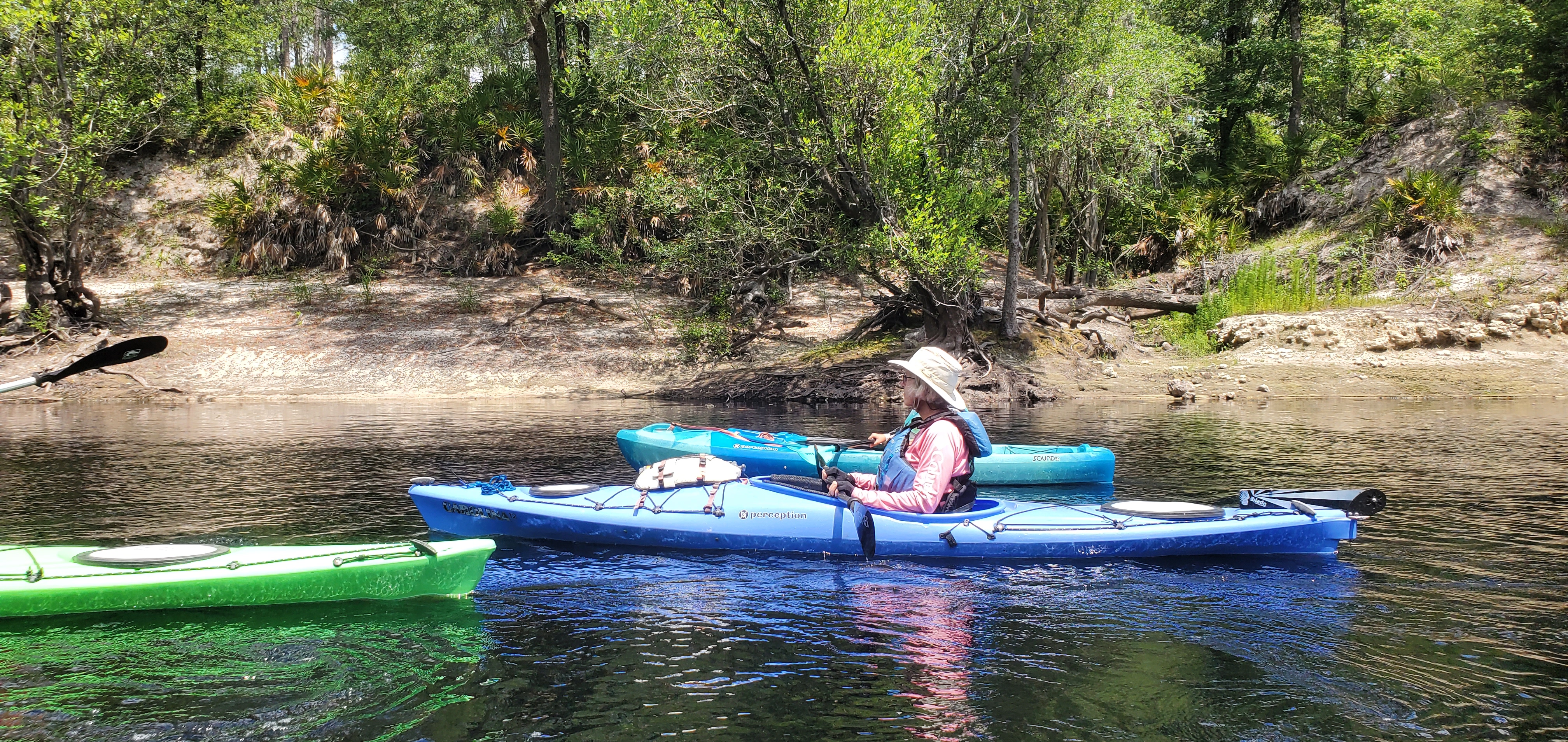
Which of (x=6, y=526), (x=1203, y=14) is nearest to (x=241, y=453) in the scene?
(x=6, y=526)

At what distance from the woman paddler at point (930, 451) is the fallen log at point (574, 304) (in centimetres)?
1364

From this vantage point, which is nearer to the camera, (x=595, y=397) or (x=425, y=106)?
(x=595, y=397)

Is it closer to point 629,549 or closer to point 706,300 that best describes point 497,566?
point 629,549

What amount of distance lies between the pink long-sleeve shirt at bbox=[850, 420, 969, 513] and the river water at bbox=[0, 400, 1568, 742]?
0.40 metres

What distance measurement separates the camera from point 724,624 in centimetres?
495

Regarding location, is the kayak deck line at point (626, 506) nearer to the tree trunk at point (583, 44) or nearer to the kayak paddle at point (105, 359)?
the kayak paddle at point (105, 359)

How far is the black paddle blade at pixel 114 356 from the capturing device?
5.54 m

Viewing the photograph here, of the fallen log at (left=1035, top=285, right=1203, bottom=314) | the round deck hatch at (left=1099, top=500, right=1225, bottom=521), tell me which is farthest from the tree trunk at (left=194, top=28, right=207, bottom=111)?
the round deck hatch at (left=1099, top=500, right=1225, bottom=521)

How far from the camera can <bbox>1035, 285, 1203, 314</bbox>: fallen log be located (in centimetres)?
1783

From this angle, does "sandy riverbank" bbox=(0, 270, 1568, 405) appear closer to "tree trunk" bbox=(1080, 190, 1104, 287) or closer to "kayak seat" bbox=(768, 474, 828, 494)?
"tree trunk" bbox=(1080, 190, 1104, 287)

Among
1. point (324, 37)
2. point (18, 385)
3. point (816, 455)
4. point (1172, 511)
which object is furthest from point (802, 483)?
point (324, 37)

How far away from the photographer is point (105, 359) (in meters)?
5.73

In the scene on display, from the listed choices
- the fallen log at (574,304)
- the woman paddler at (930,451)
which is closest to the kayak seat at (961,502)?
the woman paddler at (930,451)

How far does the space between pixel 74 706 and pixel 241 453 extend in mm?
6808
